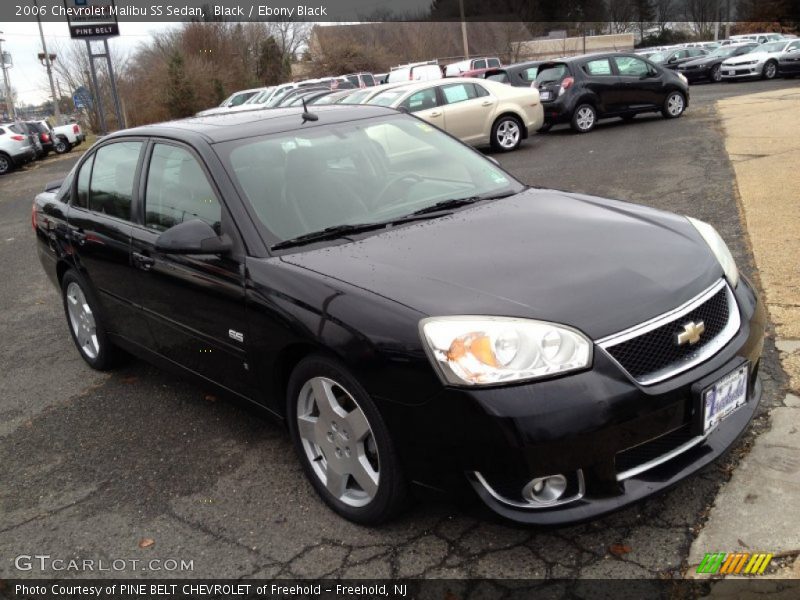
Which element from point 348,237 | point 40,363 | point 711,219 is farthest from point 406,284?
point 711,219

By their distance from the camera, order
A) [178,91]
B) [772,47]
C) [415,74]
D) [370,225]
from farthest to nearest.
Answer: [178,91]
[772,47]
[415,74]
[370,225]

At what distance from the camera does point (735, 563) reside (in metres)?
2.61

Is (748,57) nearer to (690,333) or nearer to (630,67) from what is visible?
(630,67)

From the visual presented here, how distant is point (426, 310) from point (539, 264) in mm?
566

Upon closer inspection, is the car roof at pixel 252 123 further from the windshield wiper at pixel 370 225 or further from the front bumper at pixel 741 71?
the front bumper at pixel 741 71

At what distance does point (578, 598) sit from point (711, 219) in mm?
5757

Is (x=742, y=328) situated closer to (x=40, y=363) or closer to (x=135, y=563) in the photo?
(x=135, y=563)

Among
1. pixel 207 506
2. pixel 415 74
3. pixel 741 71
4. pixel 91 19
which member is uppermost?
pixel 91 19

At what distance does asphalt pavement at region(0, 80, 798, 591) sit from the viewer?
2.83 metres

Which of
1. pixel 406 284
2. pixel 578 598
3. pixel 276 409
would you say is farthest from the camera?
pixel 276 409

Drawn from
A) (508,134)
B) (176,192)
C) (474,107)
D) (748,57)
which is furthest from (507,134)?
(748,57)

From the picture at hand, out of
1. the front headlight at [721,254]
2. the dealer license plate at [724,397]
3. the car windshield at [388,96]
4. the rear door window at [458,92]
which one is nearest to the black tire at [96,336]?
the front headlight at [721,254]

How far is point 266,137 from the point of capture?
12.9ft

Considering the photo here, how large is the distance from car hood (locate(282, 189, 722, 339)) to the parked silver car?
24398mm
